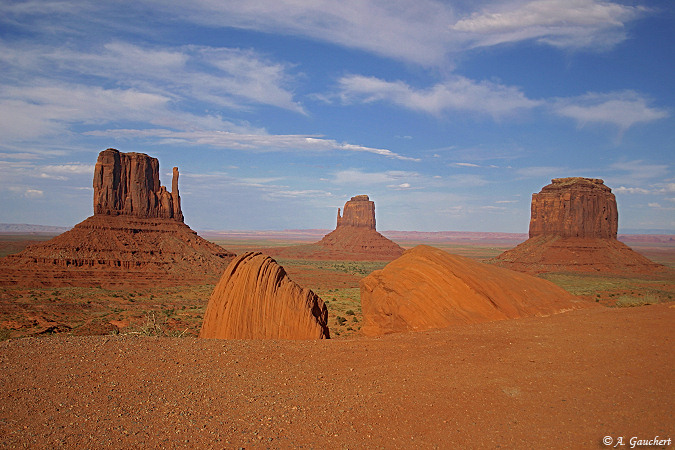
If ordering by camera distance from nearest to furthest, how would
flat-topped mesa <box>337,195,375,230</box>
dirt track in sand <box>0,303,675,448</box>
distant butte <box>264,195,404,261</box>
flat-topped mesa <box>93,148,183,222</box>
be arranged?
dirt track in sand <box>0,303,675,448</box> → flat-topped mesa <box>93,148,183,222</box> → distant butte <box>264,195,404,261</box> → flat-topped mesa <box>337,195,375,230</box>

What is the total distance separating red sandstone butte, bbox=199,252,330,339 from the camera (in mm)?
12164

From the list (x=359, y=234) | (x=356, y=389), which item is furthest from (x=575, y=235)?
(x=356, y=389)

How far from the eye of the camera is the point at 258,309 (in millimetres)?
12422

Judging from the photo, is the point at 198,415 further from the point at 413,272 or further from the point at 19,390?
the point at 413,272

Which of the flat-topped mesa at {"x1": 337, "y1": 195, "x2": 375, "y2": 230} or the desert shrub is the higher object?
the flat-topped mesa at {"x1": 337, "y1": 195, "x2": 375, "y2": 230}

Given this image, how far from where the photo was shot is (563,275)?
65.4m

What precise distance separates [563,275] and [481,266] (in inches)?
2297

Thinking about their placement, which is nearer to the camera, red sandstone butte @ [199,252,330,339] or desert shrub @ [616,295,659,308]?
red sandstone butte @ [199,252,330,339]

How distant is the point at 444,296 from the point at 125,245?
184 ft
